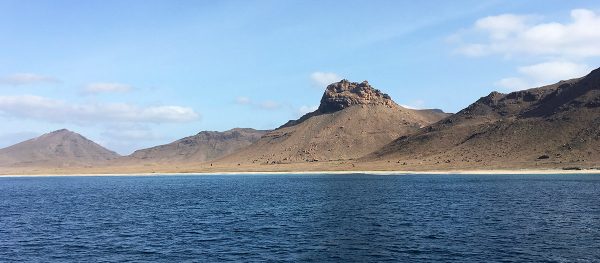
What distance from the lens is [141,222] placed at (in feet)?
206

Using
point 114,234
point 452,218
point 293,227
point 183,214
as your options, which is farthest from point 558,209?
point 114,234

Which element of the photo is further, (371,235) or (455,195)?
(455,195)

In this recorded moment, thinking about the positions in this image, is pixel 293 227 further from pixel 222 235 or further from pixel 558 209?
pixel 558 209

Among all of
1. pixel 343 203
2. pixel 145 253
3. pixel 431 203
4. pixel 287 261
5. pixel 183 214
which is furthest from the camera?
pixel 343 203

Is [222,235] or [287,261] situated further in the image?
[222,235]

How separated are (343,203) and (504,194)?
28.6 m

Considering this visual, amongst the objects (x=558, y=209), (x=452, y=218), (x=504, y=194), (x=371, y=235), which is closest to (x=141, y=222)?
(x=371, y=235)

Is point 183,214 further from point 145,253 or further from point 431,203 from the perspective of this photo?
point 431,203

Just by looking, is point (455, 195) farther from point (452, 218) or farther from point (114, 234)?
point (114, 234)

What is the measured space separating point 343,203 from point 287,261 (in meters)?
43.6

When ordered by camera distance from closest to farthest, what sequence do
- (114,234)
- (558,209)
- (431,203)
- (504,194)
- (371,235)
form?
(371,235) → (114,234) → (558,209) → (431,203) → (504,194)

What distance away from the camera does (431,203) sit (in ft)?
253

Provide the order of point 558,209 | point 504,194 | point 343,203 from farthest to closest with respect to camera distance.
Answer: point 504,194 < point 343,203 < point 558,209

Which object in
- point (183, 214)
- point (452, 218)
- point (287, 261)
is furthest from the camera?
point (183, 214)
